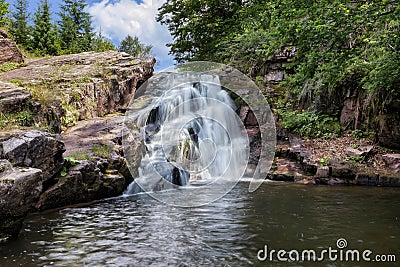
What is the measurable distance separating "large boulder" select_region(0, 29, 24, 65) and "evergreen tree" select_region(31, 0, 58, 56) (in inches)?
227

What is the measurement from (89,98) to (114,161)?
5956 mm

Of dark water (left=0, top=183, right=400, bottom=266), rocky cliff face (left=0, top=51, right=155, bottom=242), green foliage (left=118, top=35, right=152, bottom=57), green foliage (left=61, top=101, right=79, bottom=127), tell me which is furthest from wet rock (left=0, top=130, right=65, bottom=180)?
green foliage (left=118, top=35, right=152, bottom=57)

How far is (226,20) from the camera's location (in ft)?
66.0

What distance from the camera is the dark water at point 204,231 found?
167 inches

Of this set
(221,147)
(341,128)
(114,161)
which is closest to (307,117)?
(341,128)

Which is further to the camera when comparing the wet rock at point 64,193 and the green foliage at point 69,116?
the green foliage at point 69,116

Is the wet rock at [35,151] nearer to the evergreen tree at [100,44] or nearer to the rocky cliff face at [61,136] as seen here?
the rocky cliff face at [61,136]

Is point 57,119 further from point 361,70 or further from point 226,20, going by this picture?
point 226,20

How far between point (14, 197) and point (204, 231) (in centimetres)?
310

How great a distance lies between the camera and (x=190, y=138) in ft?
41.8

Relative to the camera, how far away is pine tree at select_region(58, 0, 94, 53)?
83.3 feet

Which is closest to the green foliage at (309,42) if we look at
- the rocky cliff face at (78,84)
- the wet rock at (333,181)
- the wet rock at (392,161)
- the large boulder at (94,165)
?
the wet rock at (392,161)

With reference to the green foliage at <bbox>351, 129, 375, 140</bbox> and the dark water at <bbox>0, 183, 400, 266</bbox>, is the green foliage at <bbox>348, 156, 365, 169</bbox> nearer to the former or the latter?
the green foliage at <bbox>351, 129, 375, 140</bbox>

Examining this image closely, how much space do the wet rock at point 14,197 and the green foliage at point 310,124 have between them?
10.7 metres
